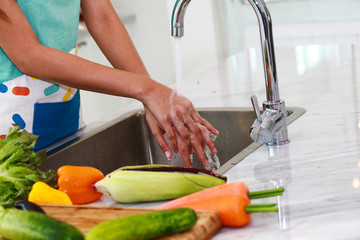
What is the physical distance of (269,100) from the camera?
4.04 ft

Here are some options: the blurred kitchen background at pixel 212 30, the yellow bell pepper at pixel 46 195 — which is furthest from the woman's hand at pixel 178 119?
the blurred kitchen background at pixel 212 30

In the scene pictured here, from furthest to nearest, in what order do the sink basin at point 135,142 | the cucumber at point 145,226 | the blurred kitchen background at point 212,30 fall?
the blurred kitchen background at point 212,30 → the sink basin at point 135,142 → the cucumber at point 145,226

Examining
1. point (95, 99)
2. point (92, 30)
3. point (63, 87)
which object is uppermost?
point (92, 30)

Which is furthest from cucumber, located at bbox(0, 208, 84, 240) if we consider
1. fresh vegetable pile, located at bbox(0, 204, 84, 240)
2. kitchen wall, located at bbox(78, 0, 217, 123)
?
kitchen wall, located at bbox(78, 0, 217, 123)

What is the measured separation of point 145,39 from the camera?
4027mm

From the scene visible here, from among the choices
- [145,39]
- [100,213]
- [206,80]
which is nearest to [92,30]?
[206,80]

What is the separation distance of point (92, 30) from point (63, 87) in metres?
0.24

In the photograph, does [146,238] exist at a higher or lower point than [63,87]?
lower

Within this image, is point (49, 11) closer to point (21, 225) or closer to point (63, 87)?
point (63, 87)

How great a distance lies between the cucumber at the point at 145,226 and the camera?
0.71 meters

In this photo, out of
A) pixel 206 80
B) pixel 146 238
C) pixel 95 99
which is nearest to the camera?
pixel 146 238

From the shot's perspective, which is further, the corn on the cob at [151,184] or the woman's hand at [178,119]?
the woman's hand at [178,119]

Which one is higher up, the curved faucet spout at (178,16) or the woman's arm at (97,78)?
the curved faucet spout at (178,16)

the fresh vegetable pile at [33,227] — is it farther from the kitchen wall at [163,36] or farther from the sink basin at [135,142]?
the kitchen wall at [163,36]
